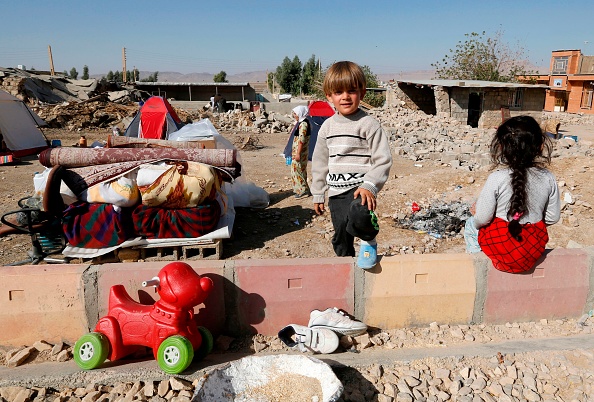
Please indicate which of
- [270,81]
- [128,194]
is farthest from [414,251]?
[270,81]

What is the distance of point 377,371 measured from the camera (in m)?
2.42

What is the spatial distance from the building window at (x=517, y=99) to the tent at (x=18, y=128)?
18.7 meters

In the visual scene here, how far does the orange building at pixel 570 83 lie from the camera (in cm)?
3016

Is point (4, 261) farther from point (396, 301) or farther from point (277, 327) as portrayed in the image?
point (396, 301)

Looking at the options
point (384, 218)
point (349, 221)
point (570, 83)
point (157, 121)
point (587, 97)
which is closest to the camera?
point (349, 221)

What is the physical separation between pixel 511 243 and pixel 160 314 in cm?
219

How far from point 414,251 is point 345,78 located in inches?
112

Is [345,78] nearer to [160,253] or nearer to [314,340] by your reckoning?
[314,340]

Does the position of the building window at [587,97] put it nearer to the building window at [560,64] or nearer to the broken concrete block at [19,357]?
the building window at [560,64]

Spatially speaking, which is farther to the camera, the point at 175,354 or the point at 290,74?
the point at 290,74

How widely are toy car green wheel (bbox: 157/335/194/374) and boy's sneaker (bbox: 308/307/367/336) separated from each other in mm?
777

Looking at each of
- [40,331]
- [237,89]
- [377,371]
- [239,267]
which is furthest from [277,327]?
[237,89]

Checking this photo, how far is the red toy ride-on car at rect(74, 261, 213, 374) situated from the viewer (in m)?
2.31

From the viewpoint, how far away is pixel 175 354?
91.0 inches
